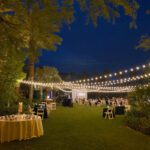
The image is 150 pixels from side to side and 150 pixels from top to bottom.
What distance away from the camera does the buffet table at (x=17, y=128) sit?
337 inches

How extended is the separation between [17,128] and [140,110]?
6218 mm

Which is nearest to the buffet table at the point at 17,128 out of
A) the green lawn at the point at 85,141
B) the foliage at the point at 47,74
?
the green lawn at the point at 85,141

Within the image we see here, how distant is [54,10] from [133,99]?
9.48m

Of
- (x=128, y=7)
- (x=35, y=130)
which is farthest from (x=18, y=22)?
(x=35, y=130)

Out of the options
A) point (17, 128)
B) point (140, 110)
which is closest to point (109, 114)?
point (140, 110)

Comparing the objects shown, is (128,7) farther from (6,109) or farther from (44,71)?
(44,71)

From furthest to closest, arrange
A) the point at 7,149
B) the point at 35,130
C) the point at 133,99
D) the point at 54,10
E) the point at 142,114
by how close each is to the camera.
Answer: the point at 133,99, the point at 142,114, the point at 35,130, the point at 7,149, the point at 54,10

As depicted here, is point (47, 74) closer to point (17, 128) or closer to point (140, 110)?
point (140, 110)

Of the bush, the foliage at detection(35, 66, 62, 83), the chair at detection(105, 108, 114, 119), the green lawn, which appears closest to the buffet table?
the green lawn

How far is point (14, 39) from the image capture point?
16.4 ft

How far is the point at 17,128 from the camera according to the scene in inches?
342

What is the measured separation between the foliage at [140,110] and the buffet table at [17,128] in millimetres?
4362

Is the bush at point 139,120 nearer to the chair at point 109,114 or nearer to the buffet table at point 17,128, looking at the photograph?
the chair at point 109,114

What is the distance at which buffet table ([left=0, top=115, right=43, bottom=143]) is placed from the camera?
28.1 ft
